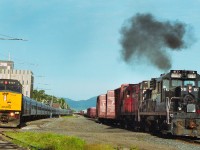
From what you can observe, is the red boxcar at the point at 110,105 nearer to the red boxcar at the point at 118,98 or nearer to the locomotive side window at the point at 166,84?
the red boxcar at the point at 118,98

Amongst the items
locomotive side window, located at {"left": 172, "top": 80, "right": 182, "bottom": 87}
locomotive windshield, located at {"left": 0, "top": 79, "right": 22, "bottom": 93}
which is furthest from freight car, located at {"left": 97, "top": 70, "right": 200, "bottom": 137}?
locomotive windshield, located at {"left": 0, "top": 79, "right": 22, "bottom": 93}

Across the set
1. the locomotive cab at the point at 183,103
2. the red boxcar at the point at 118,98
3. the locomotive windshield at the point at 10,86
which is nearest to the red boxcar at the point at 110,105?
the red boxcar at the point at 118,98

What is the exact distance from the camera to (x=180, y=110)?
22.8m

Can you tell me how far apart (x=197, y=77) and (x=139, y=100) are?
643cm

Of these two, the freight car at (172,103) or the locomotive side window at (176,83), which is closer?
the freight car at (172,103)

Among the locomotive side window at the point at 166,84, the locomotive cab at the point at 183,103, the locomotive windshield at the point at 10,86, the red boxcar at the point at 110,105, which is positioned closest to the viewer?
the locomotive cab at the point at 183,103

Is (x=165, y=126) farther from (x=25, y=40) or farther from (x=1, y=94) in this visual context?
(x=1, y=94)

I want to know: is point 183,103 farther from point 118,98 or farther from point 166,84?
point 118,98

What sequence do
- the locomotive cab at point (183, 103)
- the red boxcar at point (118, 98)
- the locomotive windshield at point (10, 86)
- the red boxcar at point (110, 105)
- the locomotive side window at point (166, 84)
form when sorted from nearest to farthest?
1. the locomotive cab at point (183, 103)
2. the locomotive side window at point (166, 84)
3. the locomotive windshield at point (10, 86)
4. the red boxcar at point (118, 98)
5. the red boxcar at point (110, 105)

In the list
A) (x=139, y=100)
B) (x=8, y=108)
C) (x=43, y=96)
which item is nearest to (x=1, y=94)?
(x=8, y=108)

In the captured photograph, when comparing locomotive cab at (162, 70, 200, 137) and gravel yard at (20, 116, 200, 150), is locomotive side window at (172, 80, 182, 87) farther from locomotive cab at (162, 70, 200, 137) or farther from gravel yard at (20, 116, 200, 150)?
gravel yard at (20, 116, 200, 150)

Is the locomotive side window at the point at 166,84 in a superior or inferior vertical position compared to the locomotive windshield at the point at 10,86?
inferior

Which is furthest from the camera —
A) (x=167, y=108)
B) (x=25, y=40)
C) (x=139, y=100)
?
(x=139, y=100)

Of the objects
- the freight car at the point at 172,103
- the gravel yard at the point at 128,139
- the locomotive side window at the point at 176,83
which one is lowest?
the gravel yard at the point at 128,139
